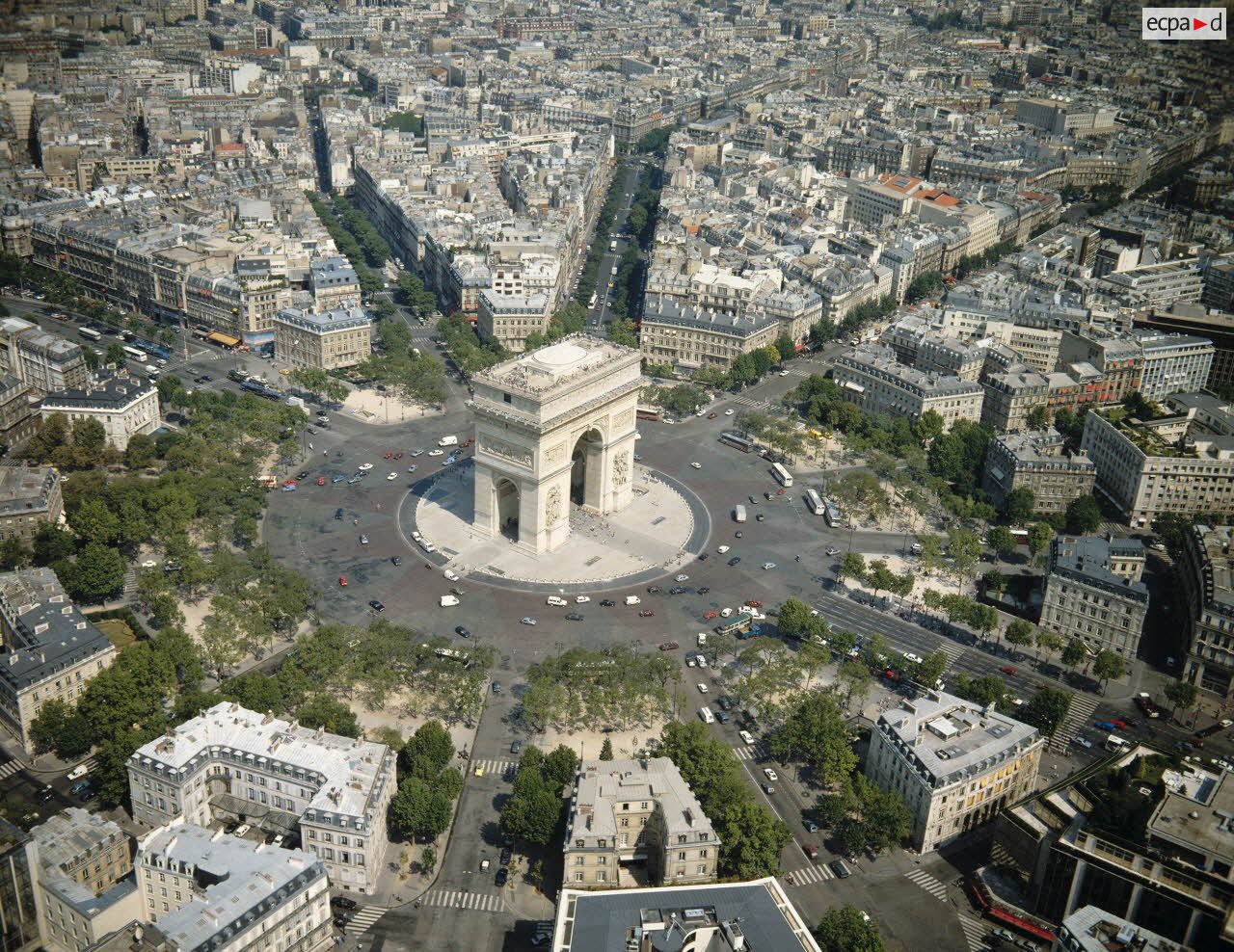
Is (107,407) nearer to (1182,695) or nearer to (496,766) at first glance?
(496,766)

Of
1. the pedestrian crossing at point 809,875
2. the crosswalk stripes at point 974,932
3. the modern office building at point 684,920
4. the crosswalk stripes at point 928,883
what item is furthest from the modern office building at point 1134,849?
the modern office building at point 684,920

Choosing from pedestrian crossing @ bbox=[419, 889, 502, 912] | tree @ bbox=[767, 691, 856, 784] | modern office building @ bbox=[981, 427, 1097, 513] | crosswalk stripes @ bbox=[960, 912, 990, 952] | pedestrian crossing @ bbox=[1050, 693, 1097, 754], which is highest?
modern office building @ bbox=[981, 427, 1097, 513]

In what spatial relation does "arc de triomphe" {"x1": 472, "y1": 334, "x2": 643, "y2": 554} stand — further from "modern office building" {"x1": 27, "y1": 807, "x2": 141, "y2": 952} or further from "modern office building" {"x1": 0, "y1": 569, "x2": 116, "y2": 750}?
"modern office building" {"x1": 27, "y1": 807, "x2": 141, "y2": 952}

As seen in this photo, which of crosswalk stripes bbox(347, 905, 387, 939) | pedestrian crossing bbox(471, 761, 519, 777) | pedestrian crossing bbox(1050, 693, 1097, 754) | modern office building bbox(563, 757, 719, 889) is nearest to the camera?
crosswalk stripes bbox(347, 905, 387, 939)

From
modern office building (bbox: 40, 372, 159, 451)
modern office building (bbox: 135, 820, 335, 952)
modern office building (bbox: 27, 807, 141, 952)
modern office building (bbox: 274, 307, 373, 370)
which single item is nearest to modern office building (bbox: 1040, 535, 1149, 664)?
modern office building (bbox: 135, 820, 335, 952)

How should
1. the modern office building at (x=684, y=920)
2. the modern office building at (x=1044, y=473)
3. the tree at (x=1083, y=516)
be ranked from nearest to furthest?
1. the modern office building at (x=684, y=920)
2. the tree at (x=1083, y=516)
3. the modern office building at (x=1044, y=473)

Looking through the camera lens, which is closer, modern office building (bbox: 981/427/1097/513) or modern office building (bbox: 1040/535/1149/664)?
modern office building (bbox: 1040/535/1149/664)

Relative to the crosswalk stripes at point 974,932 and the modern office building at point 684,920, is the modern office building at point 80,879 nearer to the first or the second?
the modern office building at point 684,920
